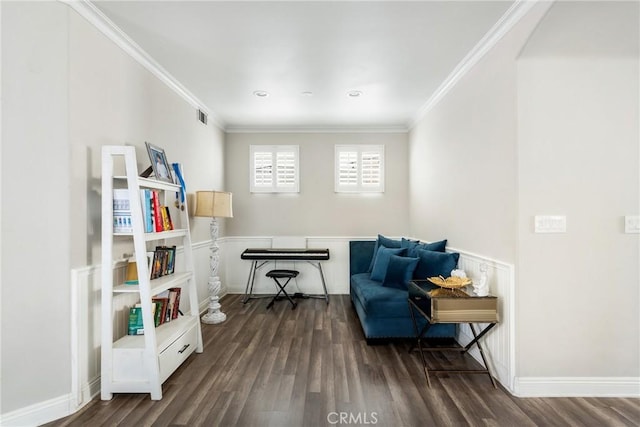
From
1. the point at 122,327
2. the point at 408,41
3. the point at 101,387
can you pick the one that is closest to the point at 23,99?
the point at 122,327

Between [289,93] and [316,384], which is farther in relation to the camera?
[289,93]

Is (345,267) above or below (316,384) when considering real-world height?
above

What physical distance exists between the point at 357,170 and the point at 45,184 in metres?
3.76

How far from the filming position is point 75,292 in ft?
6.21

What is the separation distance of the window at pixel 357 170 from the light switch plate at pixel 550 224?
2.76 meters

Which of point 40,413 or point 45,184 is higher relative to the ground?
point 45,184

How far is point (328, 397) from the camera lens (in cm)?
201

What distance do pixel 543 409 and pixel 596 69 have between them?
2.33 m

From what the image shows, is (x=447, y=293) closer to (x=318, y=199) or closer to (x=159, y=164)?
(x=159, y=164)

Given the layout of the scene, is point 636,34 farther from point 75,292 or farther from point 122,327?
point 122,327

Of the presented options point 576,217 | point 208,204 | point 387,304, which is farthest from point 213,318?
point 576,217

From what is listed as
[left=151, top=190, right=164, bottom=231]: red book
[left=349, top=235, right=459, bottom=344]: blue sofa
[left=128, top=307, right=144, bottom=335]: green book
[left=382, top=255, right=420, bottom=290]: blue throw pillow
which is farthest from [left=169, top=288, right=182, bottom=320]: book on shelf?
[left=382, top=255, right=420, bottom=290]: blue throw pillow

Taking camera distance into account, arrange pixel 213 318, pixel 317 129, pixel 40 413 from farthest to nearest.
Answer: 1. pixel 317 129
2. pixel 213 318
3. pixel 40 413

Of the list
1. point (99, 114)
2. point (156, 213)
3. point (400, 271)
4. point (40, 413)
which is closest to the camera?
point (40, 413)
